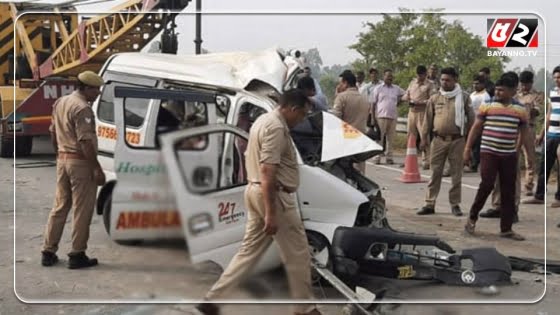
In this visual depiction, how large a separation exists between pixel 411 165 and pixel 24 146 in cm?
250

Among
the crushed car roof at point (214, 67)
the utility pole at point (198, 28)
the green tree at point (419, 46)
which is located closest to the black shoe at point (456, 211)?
the green tree at point (419, 46)

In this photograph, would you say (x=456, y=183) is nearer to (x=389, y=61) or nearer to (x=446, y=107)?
(x=446, y=107)

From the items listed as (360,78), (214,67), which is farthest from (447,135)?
(214,67)

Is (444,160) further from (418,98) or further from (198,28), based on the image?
(198,28)

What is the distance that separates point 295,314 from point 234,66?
1.32m

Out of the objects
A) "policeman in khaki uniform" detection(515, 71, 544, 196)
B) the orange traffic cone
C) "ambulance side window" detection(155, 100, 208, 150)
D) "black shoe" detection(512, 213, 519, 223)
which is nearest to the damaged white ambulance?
"ambulance side window" detection(155, 100, 208, 150)

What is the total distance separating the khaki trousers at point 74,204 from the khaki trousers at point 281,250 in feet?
2.71

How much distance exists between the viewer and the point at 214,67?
3.51 meters

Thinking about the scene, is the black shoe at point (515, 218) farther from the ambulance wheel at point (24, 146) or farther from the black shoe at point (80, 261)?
the ambulance wheel at point (24, 146)

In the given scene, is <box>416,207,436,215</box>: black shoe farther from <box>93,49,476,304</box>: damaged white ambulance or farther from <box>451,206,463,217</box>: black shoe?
<box>93,49,476,304</box>: damaged white ambulance

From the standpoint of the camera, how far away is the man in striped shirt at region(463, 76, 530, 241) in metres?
4.48

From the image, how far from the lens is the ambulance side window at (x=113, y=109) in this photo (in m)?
3.50

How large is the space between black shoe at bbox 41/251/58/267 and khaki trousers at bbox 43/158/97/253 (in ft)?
0.10

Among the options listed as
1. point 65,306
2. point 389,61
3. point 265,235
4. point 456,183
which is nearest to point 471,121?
point 456,183
